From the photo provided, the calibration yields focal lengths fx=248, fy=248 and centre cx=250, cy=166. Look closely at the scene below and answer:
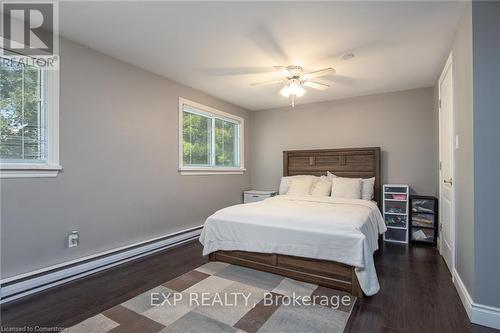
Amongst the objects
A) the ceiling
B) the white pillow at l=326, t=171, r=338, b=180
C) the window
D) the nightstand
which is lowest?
the nightstand

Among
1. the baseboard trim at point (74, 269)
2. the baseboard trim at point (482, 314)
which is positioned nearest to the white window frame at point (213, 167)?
the baseboard trim at point (74, 269)

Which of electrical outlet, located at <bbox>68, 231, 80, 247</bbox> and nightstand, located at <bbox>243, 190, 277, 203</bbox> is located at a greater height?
nightstand, located at <bbox>243, 190, 277, 203</bbox>

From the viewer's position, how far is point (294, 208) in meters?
3.11

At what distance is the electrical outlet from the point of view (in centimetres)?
255

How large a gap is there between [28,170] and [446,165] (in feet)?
14.4

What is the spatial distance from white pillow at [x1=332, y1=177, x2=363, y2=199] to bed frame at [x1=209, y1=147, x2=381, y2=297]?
457 millimetres

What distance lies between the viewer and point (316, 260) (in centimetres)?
239

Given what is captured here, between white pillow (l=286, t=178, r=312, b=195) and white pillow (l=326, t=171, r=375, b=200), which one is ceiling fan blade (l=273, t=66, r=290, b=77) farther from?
white pillow (l=326, t=171, r=375, b=200)

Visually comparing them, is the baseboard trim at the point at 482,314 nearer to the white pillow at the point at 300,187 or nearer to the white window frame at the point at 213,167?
the white pillow at the point at 300,187

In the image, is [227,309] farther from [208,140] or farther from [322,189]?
[208,140]

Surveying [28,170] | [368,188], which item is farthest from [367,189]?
[28,170]

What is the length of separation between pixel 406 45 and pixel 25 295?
4.46 meters

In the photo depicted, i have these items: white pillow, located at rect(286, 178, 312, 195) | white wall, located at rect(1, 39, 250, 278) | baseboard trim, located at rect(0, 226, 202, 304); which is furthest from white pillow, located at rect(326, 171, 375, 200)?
baseboard trim, located at rect(0, 226, 202, 304)

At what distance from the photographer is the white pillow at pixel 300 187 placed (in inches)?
168
